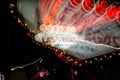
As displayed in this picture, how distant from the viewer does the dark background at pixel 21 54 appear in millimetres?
6238

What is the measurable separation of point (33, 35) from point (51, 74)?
1.58 metres

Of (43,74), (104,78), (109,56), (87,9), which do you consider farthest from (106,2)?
(43,74)

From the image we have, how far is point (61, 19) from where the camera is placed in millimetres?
5430

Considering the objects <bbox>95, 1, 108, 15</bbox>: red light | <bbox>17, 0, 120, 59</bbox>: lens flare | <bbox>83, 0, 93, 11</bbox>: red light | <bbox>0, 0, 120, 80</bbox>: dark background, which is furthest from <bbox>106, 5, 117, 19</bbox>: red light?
<bbox>0, 0, 120, 80</bbox>: dark background

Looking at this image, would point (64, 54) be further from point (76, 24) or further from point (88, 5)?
point (88, 5)

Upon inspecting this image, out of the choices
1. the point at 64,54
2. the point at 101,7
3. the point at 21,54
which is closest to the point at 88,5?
the point at 101,7

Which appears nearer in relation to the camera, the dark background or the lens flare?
the lens flare

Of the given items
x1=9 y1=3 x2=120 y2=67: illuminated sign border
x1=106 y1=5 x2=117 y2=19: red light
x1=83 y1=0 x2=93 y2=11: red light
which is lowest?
x1=9 y1=3 x2=120 y2=67: illuminated sign border

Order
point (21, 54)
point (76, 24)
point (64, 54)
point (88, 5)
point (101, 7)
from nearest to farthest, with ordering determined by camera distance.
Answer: point (64, 54) → point (76, 24) → point (88, 5) → point (101, 7) → point (21, 54)

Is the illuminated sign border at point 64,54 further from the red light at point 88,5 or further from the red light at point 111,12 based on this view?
the red light at point 88,5

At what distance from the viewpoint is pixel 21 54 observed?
22.2 feet

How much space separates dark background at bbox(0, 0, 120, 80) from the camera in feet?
20.5

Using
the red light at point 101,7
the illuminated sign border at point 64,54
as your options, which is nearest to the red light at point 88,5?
the red light at point 101,7

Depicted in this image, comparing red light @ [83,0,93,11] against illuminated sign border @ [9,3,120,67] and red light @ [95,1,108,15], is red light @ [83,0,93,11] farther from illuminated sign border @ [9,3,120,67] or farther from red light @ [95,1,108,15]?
illuminated sign border @ [9,3,120,67]
